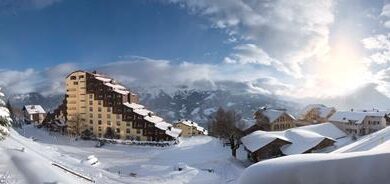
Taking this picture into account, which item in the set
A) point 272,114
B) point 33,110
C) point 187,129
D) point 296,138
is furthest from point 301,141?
point 33,110

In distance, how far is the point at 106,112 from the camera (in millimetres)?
101312

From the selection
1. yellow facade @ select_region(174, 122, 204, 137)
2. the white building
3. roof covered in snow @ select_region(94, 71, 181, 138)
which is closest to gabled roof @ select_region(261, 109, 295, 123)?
the white building

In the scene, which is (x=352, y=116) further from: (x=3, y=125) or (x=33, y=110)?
(x=33, y=110)

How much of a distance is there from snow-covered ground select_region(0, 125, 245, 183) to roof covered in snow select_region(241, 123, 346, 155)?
379cm

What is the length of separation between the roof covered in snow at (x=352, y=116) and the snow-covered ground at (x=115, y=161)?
2650 cm

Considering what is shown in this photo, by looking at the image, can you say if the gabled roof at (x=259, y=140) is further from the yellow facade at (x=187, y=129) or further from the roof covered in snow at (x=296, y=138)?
the yellow facade at (x=187, y=129)

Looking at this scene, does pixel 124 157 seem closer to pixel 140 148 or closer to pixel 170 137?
pixel 140 148

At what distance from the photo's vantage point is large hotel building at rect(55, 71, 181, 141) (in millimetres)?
95312

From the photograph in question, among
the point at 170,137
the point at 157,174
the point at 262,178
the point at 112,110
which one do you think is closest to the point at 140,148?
the point at 170,137

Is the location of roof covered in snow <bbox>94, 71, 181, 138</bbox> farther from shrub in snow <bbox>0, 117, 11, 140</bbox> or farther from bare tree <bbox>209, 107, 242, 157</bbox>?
shrub in snow <bbox>0, 117, 11, 140</bbox>

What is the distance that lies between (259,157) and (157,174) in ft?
69.2

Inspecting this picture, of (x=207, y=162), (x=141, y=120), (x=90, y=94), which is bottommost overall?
(x=207, y=162)

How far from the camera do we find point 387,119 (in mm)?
89312

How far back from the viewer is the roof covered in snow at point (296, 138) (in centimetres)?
6612
